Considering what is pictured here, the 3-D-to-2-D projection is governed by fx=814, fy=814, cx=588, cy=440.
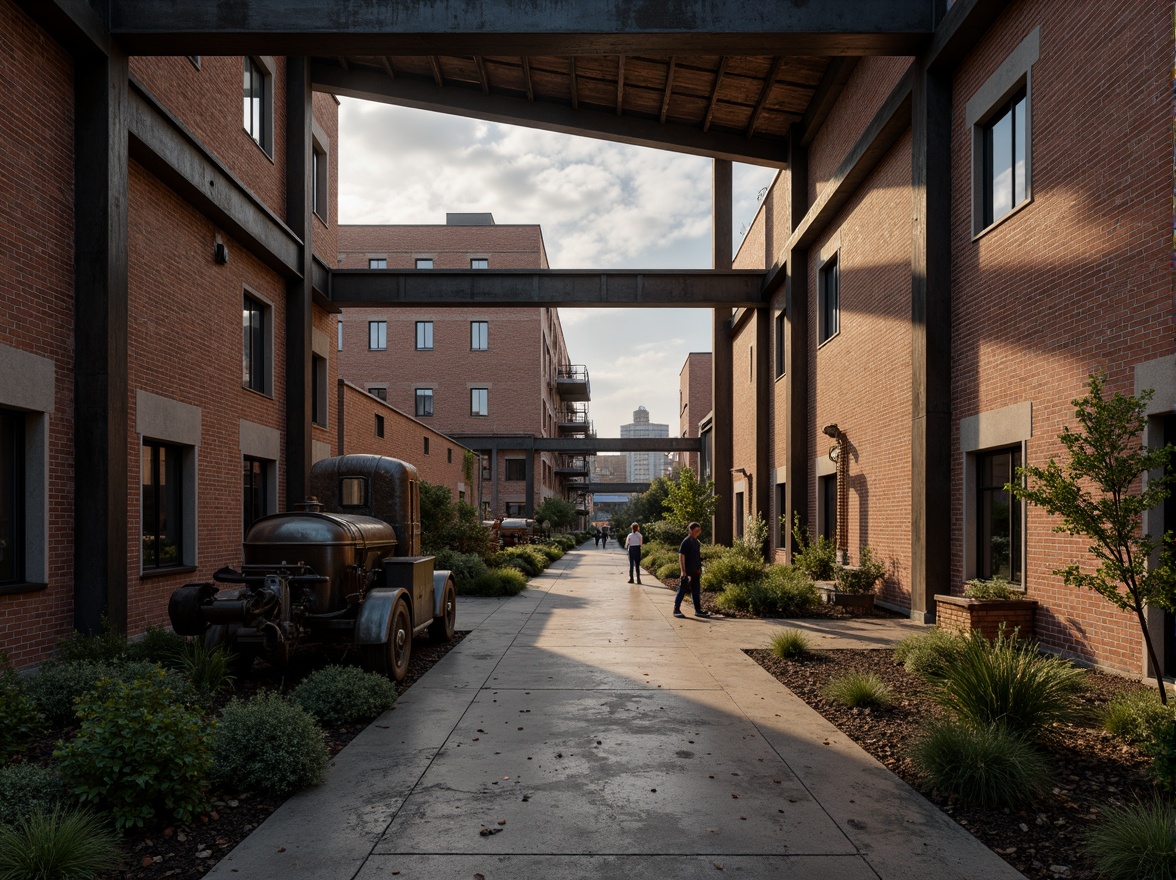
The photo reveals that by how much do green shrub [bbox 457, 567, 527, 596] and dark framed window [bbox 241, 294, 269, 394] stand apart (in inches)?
238

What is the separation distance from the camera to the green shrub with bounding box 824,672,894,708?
752cm

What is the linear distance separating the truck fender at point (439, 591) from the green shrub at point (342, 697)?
3.22 m

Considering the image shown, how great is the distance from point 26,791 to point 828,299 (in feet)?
57.2

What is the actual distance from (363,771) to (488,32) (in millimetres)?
9803

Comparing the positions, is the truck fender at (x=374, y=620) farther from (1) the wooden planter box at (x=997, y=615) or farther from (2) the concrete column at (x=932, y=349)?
(2) the concrete column at (x=932, y=349)

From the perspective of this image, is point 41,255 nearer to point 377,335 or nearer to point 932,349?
point 932,349

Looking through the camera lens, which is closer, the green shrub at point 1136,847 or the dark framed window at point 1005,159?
the green shrub at point 1136,847

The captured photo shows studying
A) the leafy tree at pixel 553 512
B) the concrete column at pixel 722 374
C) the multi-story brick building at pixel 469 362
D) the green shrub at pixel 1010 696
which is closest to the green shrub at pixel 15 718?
the green shrub at pixel 1010 696

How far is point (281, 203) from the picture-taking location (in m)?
16.9

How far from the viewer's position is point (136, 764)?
479cm

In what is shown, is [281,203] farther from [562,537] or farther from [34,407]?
[562,537]

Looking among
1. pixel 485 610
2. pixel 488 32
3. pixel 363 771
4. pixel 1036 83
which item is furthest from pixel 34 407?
pixel 1036 83

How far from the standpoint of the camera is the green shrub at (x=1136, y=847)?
12.9ft

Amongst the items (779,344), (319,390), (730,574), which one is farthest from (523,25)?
(779,344)
